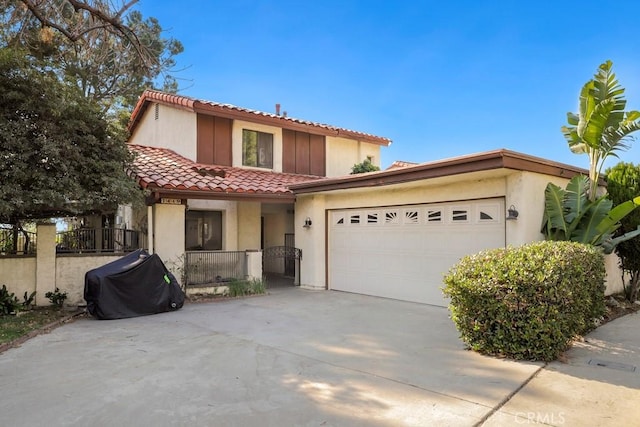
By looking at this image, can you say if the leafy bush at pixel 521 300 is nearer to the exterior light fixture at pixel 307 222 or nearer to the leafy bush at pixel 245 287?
the leafy bush at pixel 245 287

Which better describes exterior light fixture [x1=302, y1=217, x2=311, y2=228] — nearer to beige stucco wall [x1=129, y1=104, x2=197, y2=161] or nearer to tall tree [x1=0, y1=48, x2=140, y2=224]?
beige stucco wall [x1=129, y1=104, x2=197, y2=161]

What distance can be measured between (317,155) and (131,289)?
1024 centimetres

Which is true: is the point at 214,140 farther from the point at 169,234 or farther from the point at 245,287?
the point at 245,287

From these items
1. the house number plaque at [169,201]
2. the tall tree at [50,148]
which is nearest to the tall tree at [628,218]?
the house number plaque at [169,201]

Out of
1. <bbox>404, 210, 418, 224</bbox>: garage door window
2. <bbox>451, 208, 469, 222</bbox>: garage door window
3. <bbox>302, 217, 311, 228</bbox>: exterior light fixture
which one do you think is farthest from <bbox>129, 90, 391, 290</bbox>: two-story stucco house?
<bbox>451, 208, 469, 222</bbox>: garage door window

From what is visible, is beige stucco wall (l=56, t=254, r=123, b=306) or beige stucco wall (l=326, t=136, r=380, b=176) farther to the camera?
beige stucco wall (l=326, t=136, r=380, b=176)

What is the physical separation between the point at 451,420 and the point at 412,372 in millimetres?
1371

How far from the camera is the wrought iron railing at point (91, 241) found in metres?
10.2

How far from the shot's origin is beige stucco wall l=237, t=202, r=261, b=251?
47.1 ft

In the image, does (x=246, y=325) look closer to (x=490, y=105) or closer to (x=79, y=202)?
(x=79, y=202)

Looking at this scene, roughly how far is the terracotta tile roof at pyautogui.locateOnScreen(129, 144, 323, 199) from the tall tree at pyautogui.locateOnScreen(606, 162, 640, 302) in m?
9.04

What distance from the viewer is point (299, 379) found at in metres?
4.95

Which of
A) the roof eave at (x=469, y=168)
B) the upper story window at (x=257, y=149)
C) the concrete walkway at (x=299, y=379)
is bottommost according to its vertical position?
the concrete walkway at (x=299, y=379)

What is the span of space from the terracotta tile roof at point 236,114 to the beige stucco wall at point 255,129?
12.3 inches
